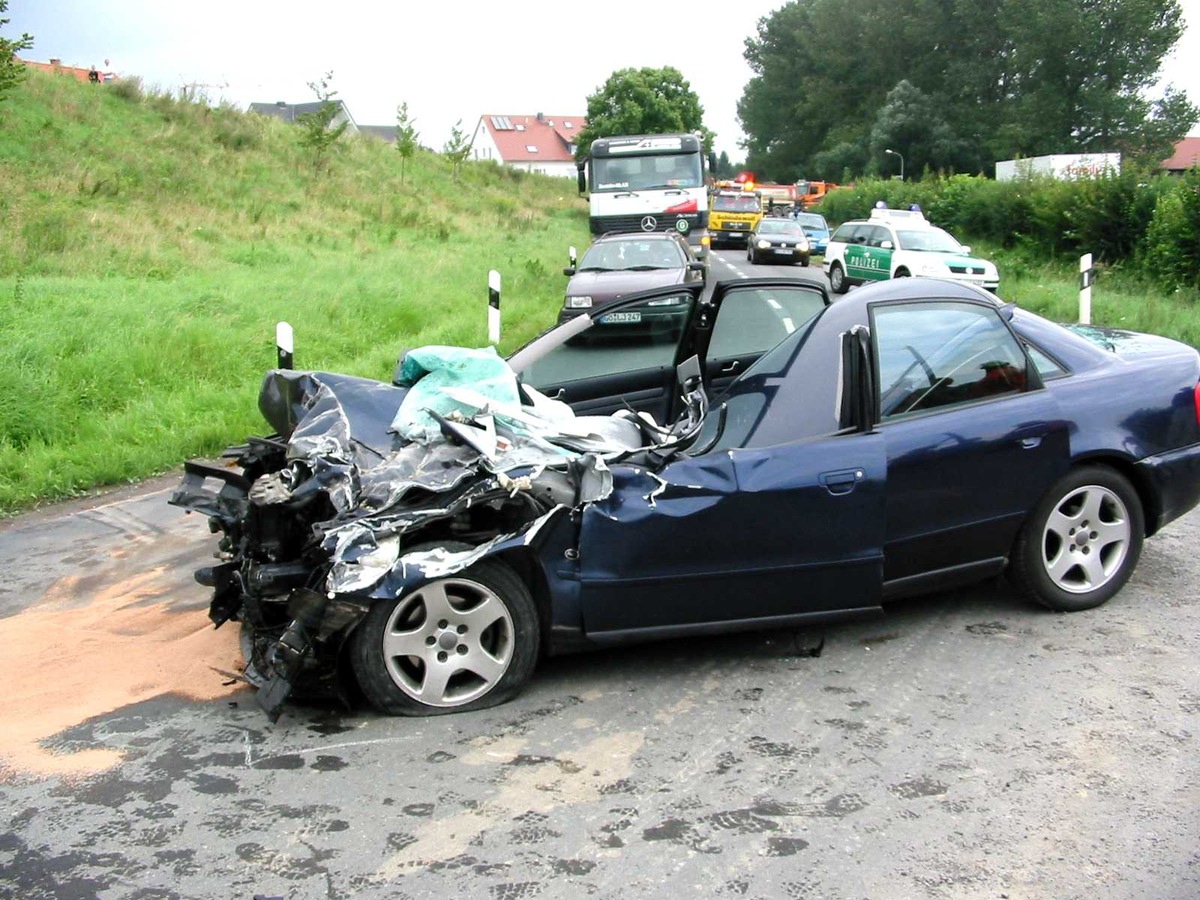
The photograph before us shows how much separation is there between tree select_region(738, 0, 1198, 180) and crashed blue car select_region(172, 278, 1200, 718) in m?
61.5

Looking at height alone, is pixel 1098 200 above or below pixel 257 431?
above

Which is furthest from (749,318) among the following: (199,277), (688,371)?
(199,277)

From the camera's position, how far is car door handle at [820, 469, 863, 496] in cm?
473

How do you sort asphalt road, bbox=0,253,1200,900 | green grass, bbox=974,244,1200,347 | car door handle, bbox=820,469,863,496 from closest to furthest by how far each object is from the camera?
asphalt road, bbox=0,253,1200,900 → car door handle, bbox=820,469,863,496 → green grass, bbox=974,244,1200,347

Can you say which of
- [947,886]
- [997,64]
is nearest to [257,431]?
[947,886]

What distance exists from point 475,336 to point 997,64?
69467 millimetres

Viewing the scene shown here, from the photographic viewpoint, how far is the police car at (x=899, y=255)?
2098 cm

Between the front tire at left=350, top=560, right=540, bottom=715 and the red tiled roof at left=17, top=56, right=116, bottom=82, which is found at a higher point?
the red tiled roof at left=17, top=56, right=116, bottom=82

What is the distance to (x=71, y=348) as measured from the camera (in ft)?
37.5

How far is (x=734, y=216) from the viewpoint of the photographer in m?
44.2

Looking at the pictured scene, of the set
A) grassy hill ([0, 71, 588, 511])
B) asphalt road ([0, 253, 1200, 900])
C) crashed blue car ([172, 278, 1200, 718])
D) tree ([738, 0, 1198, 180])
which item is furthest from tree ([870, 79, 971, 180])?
asphalt road ([0, 253, 1200, 900])

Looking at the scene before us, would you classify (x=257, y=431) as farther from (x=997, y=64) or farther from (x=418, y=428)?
(x=997, y=64)

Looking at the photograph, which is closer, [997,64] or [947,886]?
[947,886]

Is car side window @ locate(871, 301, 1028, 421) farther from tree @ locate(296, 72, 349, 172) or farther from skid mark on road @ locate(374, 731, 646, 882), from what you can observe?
tree @ locate(296, 72, 349, 172)
